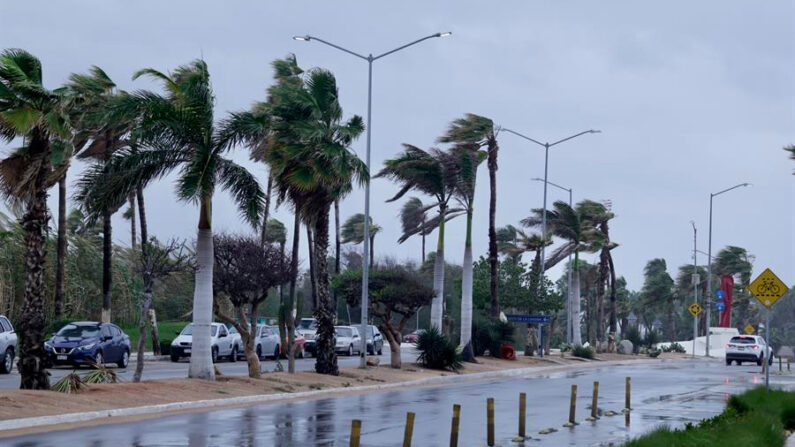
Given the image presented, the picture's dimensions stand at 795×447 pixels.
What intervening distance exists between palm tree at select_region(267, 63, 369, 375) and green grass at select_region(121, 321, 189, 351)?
21953 mm

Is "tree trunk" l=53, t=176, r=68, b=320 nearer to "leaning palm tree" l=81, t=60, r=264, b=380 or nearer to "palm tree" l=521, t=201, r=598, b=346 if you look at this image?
"leaning palm tree" l=81, t=60, r=264, b=380

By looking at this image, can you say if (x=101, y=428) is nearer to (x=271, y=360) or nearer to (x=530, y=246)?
(x=271, y=360)

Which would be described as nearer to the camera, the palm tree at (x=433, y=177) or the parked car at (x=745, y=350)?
the palm tree at (x=433, y=177)

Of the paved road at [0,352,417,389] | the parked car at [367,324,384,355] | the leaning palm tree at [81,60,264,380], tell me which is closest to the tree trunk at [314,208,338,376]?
the paved road at [0,352,417,389]

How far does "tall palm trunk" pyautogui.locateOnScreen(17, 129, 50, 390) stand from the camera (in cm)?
2188

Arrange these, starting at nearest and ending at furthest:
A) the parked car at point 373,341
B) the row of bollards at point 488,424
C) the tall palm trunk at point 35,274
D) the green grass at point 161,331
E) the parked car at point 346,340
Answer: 1. the row of bollards at point 488,424
2. the tall palm trunk at point 35,274
3. the green grass at point 161,331
4. the parked car at point 346,340
5. the parked car at point 373,341

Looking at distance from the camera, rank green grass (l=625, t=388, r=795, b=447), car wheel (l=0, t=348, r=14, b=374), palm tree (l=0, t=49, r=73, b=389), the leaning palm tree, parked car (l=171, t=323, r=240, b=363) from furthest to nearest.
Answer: parked car (l=171, t=323, r=240, b=363)
car wheel (l=0, t=348, r=14, b=374)
the leaning palm tree
palm tree (l=0, t=49, r=73, b=389)
green grass (l=625, t=388, r=795, b=447)

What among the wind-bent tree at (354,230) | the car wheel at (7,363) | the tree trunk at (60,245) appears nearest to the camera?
the car wheel at (7,363)

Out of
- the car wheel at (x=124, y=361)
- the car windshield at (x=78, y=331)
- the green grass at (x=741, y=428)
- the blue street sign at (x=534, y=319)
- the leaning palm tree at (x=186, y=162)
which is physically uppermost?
the leaning palm tree at (x=186, y=162)

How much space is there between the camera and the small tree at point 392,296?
4031cm

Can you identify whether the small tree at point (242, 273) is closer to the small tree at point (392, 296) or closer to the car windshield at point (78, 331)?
the car windshield at point (78, 331)

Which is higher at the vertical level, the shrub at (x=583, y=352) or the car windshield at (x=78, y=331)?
the car windshield at (x=78, y=331)

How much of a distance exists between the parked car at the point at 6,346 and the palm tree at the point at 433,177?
593 inches

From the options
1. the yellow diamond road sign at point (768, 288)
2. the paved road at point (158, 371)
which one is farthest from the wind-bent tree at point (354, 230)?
the yellow diamond road sign at point (768, 288)
